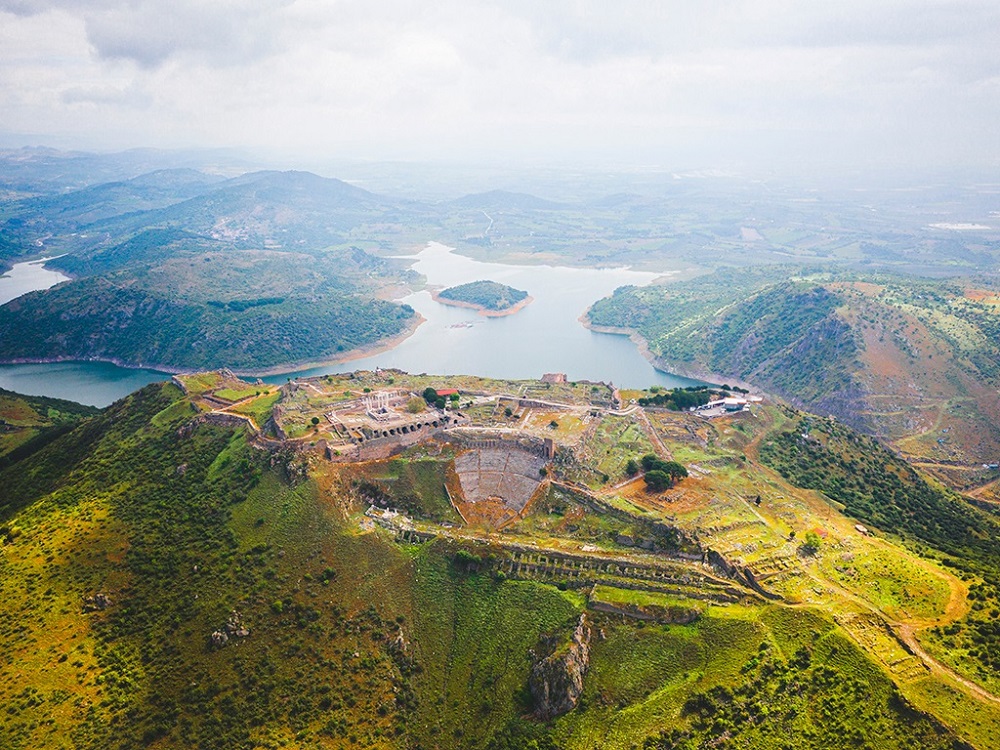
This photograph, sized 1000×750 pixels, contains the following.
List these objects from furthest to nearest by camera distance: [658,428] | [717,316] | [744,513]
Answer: [717,316] → [658,428] → [744,513]

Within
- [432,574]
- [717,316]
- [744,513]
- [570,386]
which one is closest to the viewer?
[432,574]

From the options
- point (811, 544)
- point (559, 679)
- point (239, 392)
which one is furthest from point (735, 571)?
point (239, 392)

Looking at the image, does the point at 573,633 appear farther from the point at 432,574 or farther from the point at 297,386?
the point at 297,386

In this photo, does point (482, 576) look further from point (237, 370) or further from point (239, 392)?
point (237, 370)

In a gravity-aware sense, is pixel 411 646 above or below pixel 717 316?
above

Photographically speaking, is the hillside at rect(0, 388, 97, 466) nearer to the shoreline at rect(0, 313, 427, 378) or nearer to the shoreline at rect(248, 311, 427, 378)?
the shoreline at rect(0, 313, 427, 378)

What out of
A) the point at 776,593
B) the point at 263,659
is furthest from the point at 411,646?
the point at 776,593

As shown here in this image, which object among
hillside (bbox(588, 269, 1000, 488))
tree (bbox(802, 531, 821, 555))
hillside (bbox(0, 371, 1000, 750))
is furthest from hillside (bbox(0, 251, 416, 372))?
tree (bbox(802, 531, 821, 555))
